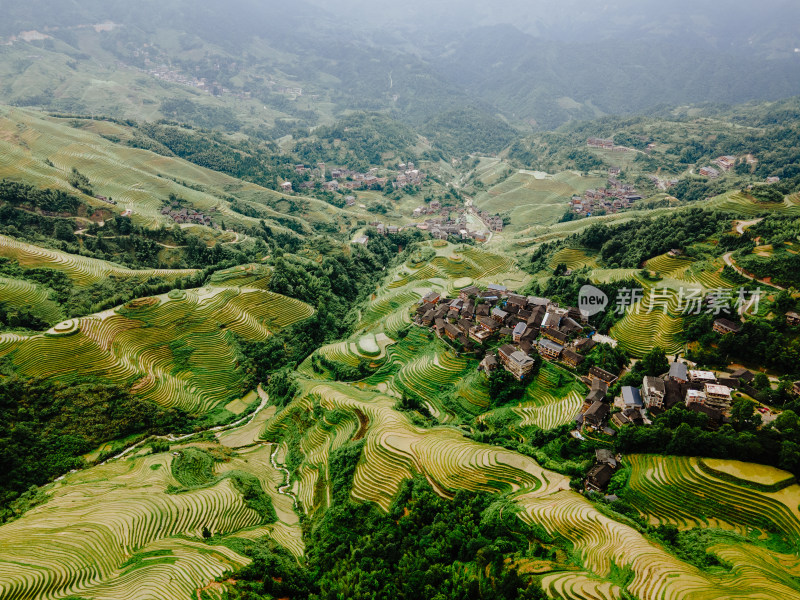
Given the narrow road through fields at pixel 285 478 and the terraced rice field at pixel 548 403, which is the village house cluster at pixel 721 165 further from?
the narrow road through fields at pixel 285 478

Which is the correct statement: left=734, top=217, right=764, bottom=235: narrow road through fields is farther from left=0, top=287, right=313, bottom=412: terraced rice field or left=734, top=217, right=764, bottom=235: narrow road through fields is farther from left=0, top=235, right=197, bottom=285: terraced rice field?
left=0, top=235, right=197, bottom=285: terraced rice field

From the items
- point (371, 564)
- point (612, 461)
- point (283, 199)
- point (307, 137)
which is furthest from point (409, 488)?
point (307, 137)

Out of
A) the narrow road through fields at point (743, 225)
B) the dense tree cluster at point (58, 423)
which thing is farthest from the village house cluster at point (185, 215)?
the narrow road through fields at point (743, 225)

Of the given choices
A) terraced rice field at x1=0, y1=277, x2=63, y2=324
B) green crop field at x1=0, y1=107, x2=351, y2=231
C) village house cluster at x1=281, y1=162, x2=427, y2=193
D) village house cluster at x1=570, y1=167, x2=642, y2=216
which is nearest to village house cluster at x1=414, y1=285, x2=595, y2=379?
terraced rice field at x1=0, y1=277, x2=63, y2=324

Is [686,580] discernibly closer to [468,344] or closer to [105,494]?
[468,344]

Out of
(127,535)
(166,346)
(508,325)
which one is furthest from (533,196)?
(127,535)

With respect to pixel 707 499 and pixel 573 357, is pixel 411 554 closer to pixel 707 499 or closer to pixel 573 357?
pixel 707 499

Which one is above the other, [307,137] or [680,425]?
[307,137]
